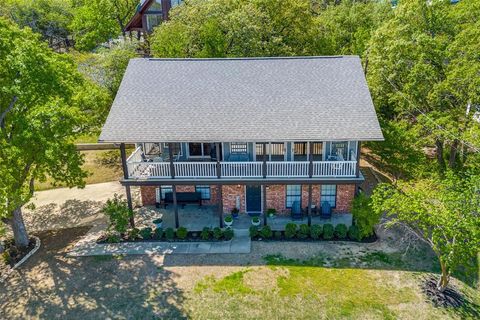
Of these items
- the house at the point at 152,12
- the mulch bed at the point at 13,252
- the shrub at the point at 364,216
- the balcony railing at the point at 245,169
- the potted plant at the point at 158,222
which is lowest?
the mulch bed at the point at 13,252

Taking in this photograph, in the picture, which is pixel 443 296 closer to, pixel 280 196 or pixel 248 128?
pixel 280 196

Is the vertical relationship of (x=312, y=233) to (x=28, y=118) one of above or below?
below

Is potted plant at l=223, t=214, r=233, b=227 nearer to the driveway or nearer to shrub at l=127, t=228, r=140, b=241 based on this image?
shrub at l=127, t=228, r=140, b=241

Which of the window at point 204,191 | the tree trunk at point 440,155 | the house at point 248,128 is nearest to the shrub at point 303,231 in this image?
the house at point 248,128

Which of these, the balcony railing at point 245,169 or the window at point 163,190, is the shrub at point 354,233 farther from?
the window at point 163,190

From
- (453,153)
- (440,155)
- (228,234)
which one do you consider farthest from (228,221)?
(453,153)

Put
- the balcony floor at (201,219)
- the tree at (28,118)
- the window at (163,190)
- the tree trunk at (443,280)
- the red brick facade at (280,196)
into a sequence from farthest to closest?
the window at (163,190), the red brick facade at (280,196), the balcony floor at (201,219), the tree at (28,118), the tree trunk at (443,280)

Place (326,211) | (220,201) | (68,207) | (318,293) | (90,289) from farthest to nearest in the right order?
(68,207)
(326,211)
(220,201)
(90,289)
(318,293)
